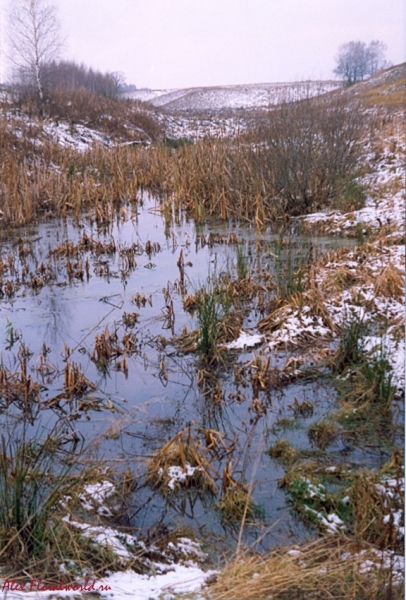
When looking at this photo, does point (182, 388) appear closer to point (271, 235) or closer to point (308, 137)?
point (271, 235)

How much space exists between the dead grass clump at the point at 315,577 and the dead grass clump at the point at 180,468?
80 cm

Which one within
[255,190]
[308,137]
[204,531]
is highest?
[308,137]

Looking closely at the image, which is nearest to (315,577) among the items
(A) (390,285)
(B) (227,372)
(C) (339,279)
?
(B) (227,372)

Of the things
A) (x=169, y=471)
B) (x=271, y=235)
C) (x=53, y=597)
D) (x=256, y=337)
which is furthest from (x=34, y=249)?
(x=53, y=597)

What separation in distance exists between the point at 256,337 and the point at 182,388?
1.07 metres

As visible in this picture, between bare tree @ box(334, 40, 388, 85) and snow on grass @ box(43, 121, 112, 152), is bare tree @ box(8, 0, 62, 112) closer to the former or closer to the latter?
bare tree @ box(334, 40, 388, 85)

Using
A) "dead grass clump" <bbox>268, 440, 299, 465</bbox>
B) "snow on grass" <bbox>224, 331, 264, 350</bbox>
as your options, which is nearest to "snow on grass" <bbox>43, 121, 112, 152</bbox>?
"snow on grass" <bbox>224, 331, 264, 350</bbox>

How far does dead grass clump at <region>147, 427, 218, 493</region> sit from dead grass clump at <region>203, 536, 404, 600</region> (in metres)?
0.80

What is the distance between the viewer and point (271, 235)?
964 centimetres

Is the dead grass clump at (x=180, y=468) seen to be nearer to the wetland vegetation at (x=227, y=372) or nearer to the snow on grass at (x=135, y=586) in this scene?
the wetland vegetation at (x=227, y=372)

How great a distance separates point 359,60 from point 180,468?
309 centimetres

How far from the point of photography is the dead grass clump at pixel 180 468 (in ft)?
11.7

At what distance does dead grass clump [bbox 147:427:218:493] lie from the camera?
3576mm

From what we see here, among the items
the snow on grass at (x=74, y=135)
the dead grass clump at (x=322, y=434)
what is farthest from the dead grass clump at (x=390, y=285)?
the snow on grass at (x=74, y=135)
